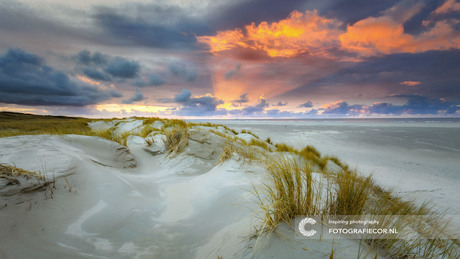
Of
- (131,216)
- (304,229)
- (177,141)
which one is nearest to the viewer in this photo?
(304,229)

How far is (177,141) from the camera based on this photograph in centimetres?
569

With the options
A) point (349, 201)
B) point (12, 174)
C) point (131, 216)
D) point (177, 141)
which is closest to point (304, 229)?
point (349, 201)

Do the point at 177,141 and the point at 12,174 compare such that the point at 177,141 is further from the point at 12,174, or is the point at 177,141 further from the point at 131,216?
the point at 12,174

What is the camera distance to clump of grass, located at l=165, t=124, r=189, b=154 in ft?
17.2

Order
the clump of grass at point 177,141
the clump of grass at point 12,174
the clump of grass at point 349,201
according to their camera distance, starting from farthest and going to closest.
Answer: the clump of grass at point 177,141 → the clump of grass at point 12,174 → the clump of grass at point 349,201

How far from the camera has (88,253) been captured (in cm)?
154

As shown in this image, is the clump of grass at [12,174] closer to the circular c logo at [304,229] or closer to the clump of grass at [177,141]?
the circular c logo at [304,229]

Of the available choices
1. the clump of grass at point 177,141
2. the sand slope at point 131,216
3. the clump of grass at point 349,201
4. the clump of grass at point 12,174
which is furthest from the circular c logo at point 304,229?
the clump of grass at point 177,141

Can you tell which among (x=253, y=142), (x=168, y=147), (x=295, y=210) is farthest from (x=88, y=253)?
(x=253, y=142)

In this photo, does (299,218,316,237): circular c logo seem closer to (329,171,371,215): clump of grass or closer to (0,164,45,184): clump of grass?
(329,171,371,215): clump of grass

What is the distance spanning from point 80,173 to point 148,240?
5.58ft

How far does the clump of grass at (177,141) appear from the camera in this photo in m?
5.23

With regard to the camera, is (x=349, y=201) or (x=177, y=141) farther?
(x=177, y=141)

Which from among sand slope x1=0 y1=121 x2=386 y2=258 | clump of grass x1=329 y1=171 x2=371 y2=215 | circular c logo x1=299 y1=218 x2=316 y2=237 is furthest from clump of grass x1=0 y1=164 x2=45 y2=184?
clump of grass x1=329 y1=171 x2=371 y2=215
